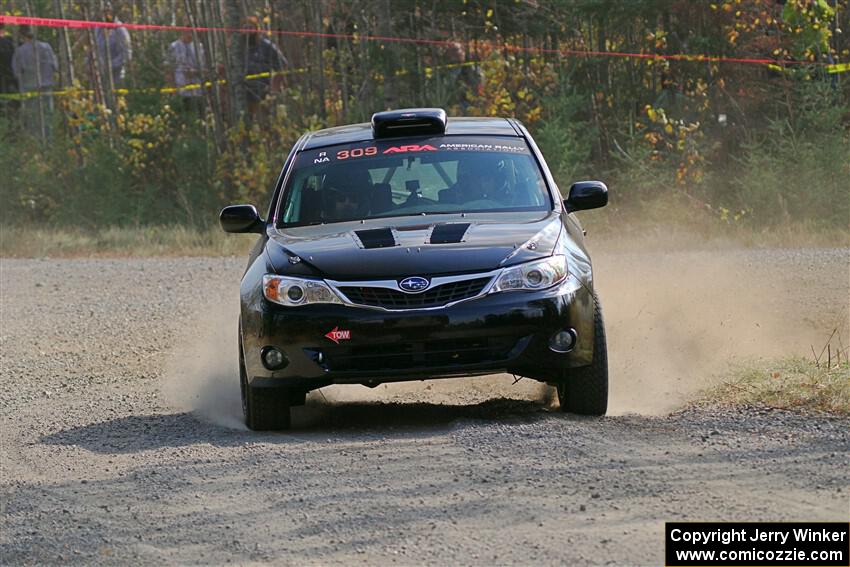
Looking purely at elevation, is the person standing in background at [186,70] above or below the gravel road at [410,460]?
below

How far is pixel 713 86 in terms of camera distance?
23203 mm

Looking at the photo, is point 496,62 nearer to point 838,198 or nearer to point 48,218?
point 838,198

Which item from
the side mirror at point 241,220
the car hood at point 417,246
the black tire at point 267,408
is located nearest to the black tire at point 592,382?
the car hood at point 417,246

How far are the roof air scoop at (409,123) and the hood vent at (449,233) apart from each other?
1.34 m

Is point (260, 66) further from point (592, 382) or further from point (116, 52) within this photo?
point (592, 382)

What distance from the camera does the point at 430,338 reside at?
8.18m

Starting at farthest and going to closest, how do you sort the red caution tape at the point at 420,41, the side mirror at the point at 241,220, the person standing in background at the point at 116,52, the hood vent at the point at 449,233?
the person standing in background at the point at 116,52
the red caution tape at the point at 420,41
the side mirror at the point at 241,220
the hood vent at the point at 449,233

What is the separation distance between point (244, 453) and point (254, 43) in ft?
58.3

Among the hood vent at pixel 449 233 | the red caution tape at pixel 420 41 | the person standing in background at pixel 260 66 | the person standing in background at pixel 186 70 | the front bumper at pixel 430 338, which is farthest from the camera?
the person standing in background at pixel 186 70

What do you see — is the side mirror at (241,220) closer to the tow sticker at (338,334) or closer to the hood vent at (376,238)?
the hood vent at (376,238)

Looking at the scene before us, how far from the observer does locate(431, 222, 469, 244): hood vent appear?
847 centimetres

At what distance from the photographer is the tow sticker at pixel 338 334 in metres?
8.20

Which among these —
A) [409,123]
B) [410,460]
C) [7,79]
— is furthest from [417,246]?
[7,79]

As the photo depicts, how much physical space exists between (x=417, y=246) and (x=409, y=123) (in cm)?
186
